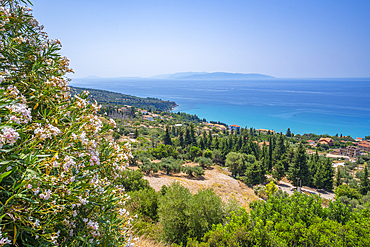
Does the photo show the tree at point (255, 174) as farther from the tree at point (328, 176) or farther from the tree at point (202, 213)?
the tree at point (202, 213)

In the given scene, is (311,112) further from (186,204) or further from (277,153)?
(186,204)

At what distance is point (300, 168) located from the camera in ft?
85.7

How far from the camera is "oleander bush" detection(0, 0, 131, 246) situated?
1456mm

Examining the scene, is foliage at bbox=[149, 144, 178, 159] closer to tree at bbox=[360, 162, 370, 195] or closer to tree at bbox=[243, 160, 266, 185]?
tree at bbox=[243, 160, 266, 185]

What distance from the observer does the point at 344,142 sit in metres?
62.7

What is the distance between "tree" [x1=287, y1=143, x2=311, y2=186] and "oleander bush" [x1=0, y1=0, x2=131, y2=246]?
28.8 metres

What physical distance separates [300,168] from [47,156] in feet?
100

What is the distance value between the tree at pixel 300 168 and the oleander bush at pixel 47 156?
1134 inches

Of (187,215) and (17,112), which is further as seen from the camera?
(187,215)

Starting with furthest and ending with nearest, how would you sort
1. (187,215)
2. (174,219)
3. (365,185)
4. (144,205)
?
1. (365,185)
2. (144,205)
3. (187,215)
4. (174,219)

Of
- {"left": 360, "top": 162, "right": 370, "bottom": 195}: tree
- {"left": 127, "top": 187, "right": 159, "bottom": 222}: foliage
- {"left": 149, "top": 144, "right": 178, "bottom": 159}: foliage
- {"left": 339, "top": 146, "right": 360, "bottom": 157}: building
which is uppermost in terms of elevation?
{"left": 127, "top": 187, "right": 159, "bottom": 222}: foliage

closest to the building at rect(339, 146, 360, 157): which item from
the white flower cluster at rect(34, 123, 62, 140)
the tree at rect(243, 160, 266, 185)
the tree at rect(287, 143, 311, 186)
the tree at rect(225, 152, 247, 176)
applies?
the tree at rect(287, 143, 311, 186)

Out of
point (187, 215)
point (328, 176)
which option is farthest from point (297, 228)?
point (328, 176)

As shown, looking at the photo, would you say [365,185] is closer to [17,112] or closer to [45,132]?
[45,132]
